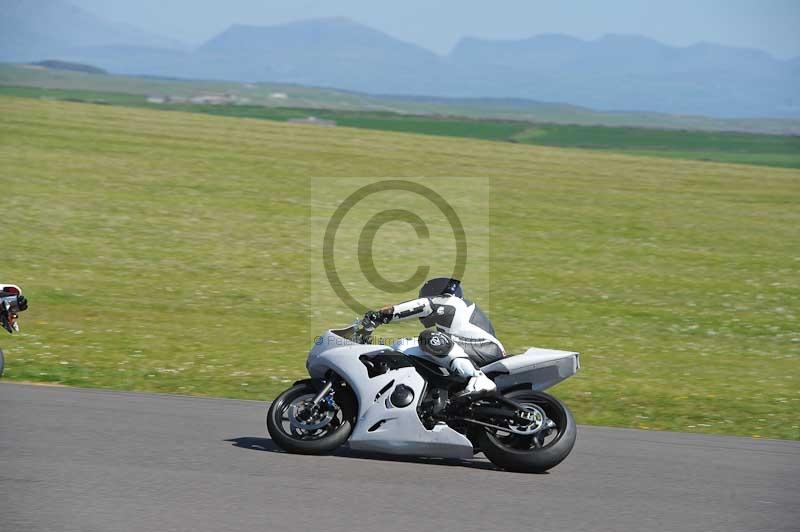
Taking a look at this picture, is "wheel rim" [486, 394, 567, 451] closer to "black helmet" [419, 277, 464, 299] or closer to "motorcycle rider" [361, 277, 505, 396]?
"motorcycle rider" [361, 277, 505, 396]

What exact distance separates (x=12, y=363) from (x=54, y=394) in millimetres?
2690

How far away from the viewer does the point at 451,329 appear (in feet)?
27.6

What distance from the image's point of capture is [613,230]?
27.1 m

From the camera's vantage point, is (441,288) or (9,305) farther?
(9,305)

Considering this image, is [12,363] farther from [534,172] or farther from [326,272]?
[534,172]

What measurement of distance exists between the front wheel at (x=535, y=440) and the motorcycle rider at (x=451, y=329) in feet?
1.14

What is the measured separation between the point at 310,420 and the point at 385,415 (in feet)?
1.94

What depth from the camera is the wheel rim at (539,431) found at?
7.99 metres

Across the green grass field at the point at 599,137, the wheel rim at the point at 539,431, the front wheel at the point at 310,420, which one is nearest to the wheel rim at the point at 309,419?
the front wheel at the point at 310,420

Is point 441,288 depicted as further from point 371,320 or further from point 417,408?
point 417,408

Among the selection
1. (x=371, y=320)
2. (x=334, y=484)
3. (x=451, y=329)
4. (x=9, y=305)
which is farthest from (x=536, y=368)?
(x=9, y=305)

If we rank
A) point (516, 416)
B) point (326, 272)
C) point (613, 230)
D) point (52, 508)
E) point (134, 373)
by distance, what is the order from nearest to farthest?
point (52, 508) → point (516, 416) → point (134, 373) → point (326, 272) → point (613, 230)

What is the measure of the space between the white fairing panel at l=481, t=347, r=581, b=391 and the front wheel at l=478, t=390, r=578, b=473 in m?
0.10

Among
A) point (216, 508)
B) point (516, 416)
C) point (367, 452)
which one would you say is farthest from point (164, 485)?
point (516, 416)
